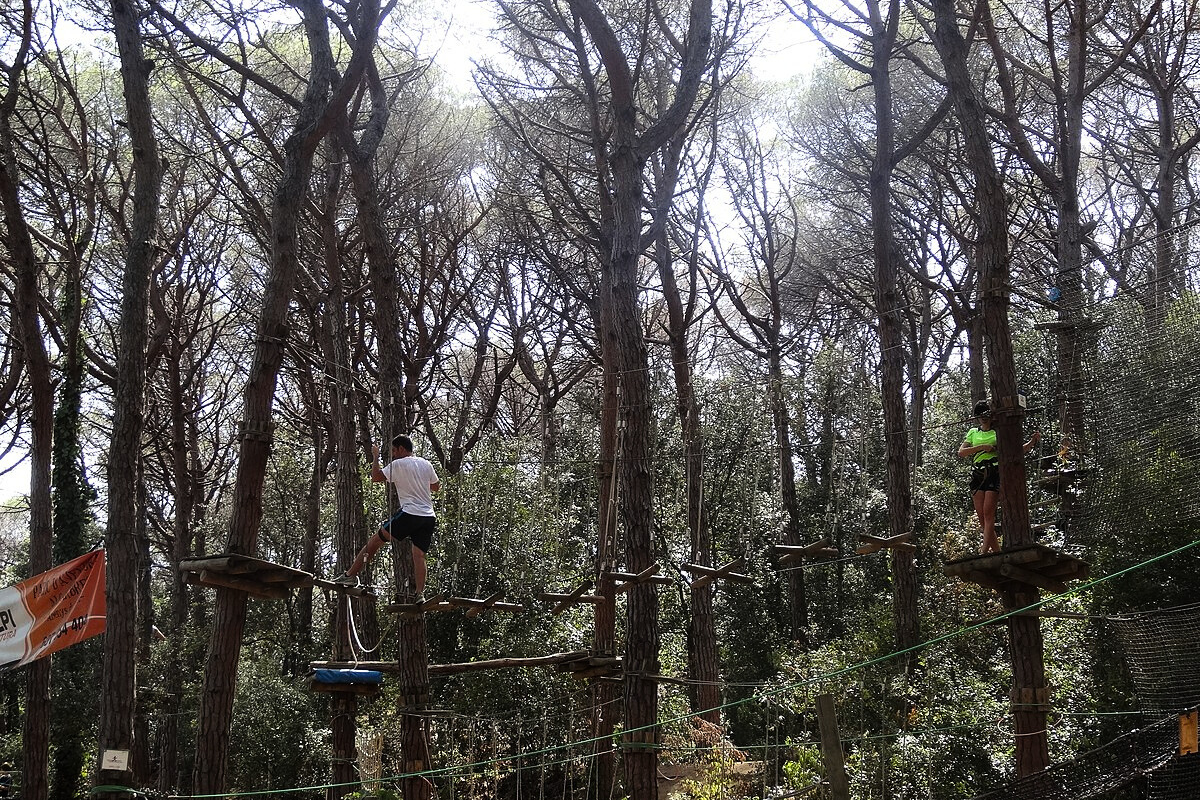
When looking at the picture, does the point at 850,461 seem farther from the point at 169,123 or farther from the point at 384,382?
the point at 169,123

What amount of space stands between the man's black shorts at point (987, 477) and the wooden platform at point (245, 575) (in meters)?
4.33

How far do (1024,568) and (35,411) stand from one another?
834 centimetres

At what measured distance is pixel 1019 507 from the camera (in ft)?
22.1

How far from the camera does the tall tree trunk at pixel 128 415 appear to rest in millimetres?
7105

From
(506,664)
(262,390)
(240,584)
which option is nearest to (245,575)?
(240,584)

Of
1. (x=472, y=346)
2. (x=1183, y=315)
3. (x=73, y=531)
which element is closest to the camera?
(x=1183, y=315)

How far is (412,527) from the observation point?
7.64 m

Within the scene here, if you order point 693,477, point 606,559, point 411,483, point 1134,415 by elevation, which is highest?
point 693,477

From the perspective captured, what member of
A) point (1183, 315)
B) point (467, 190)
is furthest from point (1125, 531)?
point (467, 190)

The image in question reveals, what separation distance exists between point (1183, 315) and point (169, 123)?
448 inches

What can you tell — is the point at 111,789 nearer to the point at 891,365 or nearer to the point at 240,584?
the point at 240,584

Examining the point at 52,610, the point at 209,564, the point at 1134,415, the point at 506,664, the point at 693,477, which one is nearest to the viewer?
the point at 209,564

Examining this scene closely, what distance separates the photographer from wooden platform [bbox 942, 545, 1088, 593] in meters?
6.29

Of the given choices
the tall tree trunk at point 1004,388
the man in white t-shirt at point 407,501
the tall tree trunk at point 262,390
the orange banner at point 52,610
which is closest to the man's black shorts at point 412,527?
the man in white t-shirt at point 407,501
